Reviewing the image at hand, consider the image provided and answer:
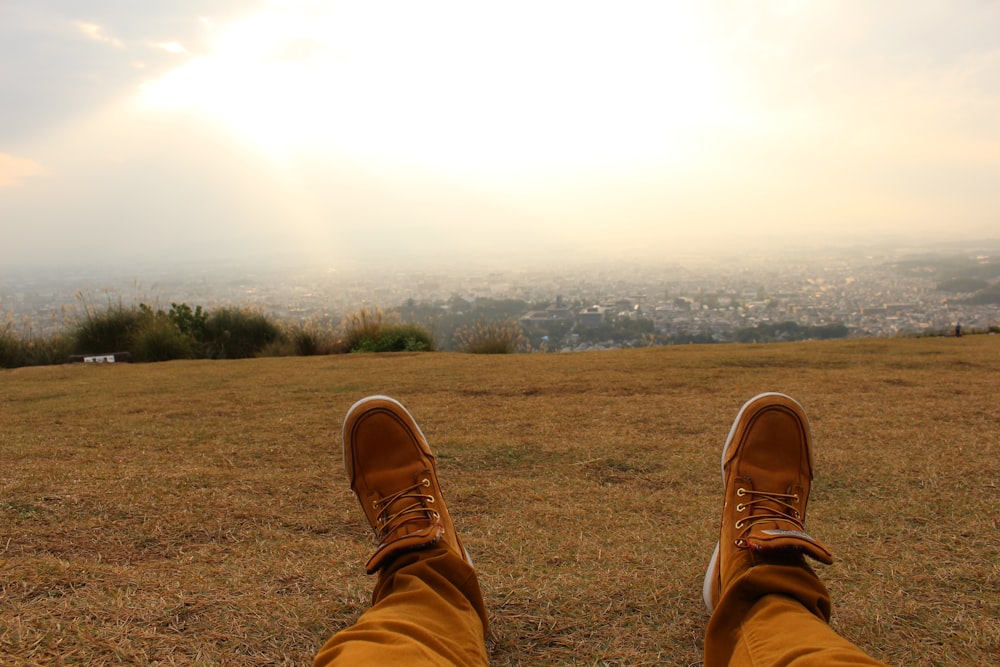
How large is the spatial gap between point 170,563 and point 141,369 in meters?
3.74

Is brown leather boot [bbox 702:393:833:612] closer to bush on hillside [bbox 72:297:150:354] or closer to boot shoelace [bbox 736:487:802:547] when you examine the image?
boot shoelace [bbox 736:487:802:547]

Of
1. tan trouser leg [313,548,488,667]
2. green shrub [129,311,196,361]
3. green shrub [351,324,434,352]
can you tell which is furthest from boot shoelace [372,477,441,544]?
green shrub [129,311,196,361]

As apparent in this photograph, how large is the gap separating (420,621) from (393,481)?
1.83 ft

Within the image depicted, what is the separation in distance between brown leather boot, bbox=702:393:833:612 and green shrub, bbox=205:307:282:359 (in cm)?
588

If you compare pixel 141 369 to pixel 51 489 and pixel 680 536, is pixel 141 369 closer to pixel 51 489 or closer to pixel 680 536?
pixel 51 489

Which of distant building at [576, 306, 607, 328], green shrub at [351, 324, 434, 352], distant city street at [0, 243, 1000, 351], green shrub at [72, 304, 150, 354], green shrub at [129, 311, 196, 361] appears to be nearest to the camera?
green shrub at [129, 311, 196, 361]

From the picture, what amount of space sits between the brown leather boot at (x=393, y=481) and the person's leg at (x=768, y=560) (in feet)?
1.89

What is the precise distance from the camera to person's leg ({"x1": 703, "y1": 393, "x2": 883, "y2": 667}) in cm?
95

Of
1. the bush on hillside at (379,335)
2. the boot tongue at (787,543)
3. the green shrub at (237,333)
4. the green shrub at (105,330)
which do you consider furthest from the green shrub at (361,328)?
the boot tongue at (787,543)

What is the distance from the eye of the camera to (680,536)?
165cm

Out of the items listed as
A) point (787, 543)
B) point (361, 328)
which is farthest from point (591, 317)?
point (787, 543)

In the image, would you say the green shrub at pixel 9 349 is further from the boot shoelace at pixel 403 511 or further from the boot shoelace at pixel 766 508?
the boot shoelace at pixel 766 508

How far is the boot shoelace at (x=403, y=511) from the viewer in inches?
54.1

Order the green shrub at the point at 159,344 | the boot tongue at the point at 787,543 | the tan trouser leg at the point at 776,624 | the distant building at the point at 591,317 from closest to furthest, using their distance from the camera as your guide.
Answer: the tan trouser leg at the point at 776,624 → the boot tongue at the point at 787,543 → the green shrub at the point at 159,344 → the distant building at the point at 591,317
